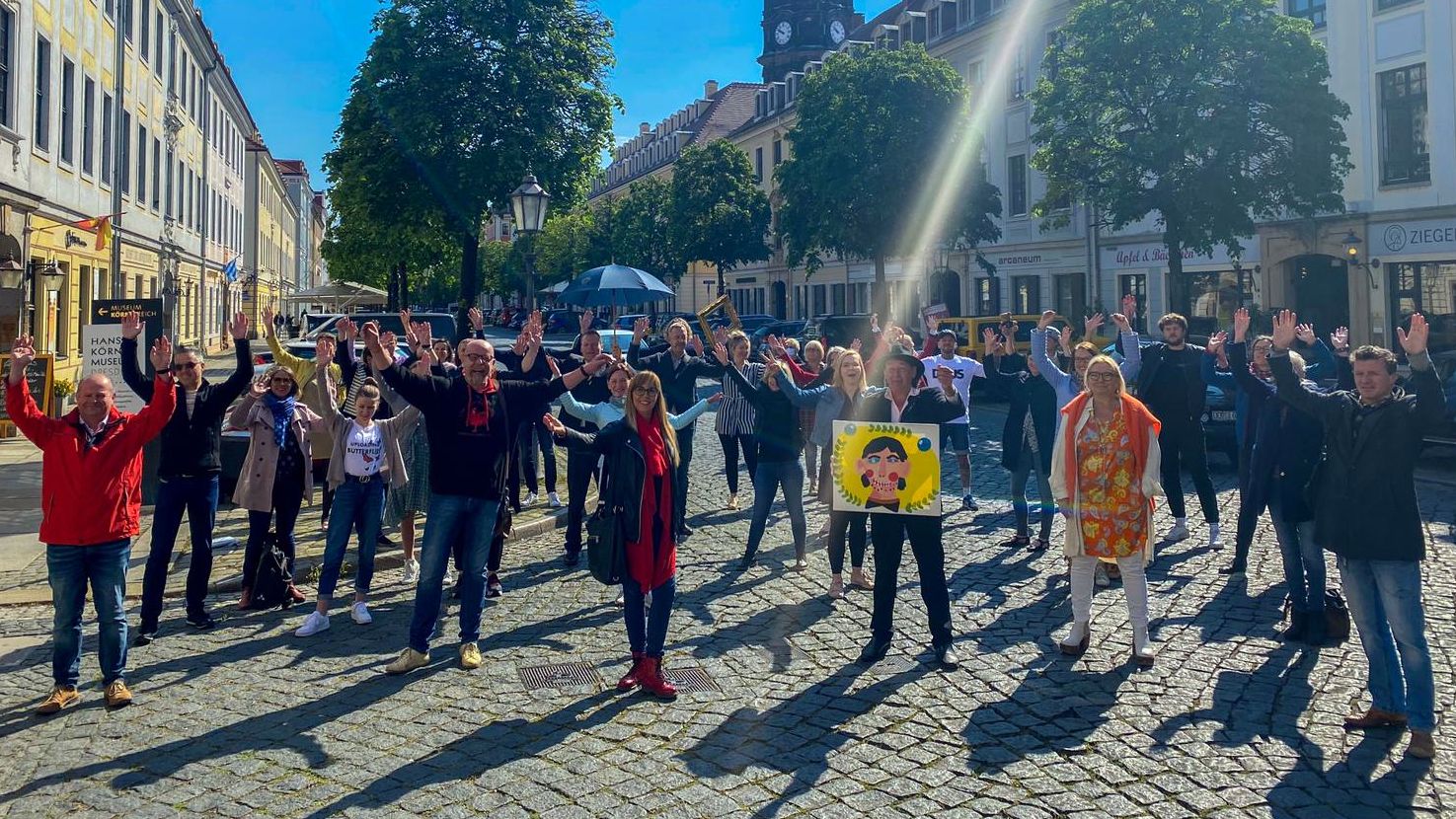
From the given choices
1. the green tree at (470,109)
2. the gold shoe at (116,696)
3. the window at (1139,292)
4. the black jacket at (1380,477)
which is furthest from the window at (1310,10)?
the gold shoe at (116,696)

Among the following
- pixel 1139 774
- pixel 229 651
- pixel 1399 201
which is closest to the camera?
pixel 1139 774

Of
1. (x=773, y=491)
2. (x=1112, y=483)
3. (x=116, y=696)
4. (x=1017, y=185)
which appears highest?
(x=1017, y=185)

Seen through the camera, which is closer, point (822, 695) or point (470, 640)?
point (822, 695)

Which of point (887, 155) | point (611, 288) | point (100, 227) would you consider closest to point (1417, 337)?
point (611, 288)

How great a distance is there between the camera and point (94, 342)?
1295 centimetres

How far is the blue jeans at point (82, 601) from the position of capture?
5969 millimetres

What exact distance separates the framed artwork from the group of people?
89mm

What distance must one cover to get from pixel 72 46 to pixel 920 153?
25963mm

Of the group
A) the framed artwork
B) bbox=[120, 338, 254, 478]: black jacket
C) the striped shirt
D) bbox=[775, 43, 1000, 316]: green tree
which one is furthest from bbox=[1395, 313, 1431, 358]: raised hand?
bbox=[775, 43, 1000, 316]: green tree

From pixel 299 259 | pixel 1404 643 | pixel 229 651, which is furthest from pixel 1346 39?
pixel 299 259

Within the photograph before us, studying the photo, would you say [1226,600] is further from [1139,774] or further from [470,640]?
[470,640]

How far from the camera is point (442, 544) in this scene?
651 cm

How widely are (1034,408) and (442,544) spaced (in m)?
5.40

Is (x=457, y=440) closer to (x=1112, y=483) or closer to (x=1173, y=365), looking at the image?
(x=1112, y=483)
